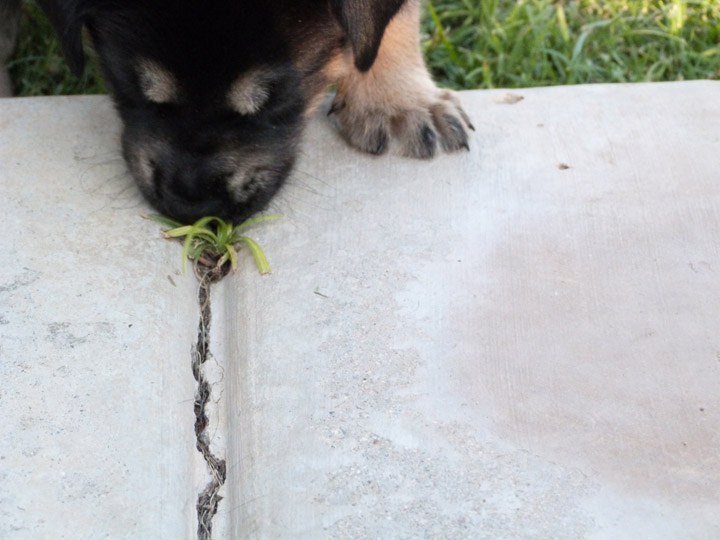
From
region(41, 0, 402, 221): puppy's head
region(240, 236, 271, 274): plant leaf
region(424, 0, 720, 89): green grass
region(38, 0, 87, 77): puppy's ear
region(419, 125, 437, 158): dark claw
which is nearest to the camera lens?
region(41, 0, 402, 221): puppy's head

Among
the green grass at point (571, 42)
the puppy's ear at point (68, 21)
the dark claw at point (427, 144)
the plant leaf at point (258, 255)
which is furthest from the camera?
the green grass at point (571, 42)

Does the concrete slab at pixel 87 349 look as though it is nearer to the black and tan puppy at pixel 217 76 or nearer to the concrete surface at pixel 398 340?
the concrete surface at pixel 398 340

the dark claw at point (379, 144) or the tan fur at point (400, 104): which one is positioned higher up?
the tan fur at point (400, 104)

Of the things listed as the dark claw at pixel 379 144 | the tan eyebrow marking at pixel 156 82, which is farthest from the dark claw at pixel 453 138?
the tan eyebrow marking at pixel 156 82

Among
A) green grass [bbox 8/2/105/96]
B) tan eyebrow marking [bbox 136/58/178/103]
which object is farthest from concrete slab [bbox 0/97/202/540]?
green grass [bbox 8/2/105/96]

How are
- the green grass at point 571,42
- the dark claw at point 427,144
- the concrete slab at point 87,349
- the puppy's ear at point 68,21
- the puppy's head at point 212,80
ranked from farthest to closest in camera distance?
1. the green grass at point 571,42
2. the dark claw at point 427,144
3. the puppy's ear at point 68,21
4. the puppy's head at point 212,80
5. the concrete slab at point 87,349

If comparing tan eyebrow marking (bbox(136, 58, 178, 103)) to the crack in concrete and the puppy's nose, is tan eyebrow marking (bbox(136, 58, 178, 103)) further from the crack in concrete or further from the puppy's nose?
the crack in concrete

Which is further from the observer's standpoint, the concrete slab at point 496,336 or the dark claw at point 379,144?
the dark claw at point 379,144
